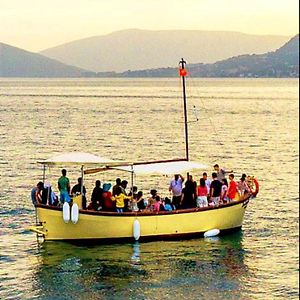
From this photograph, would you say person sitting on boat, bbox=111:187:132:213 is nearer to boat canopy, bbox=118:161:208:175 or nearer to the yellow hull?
the yellow hull

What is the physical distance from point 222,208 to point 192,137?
2230 inches

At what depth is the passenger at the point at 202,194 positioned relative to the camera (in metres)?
32.5

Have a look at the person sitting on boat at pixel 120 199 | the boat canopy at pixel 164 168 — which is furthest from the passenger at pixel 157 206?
the boat canopy at pixel 164 168

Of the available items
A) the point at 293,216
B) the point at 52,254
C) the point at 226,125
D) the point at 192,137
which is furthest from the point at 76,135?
the point at 52,254

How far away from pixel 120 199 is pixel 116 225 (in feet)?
3.56

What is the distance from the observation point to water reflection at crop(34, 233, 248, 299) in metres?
25.2

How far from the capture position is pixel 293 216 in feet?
125

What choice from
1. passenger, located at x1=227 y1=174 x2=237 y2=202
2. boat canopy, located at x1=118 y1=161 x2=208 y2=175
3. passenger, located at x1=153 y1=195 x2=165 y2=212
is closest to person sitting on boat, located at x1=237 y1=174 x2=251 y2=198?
passenger, located at x1=227 y1=174 x2=237 y2=202

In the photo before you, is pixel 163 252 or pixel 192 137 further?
pixel 192 137

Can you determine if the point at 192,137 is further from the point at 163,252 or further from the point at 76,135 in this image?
the point at 163,252

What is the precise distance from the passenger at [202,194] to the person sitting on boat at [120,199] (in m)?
3.01

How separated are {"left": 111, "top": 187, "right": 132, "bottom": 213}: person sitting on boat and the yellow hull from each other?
1.08 feet

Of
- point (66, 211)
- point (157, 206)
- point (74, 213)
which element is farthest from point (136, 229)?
point (66, 211)

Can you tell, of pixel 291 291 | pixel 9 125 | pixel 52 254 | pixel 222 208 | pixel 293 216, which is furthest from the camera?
pixel 9 125
